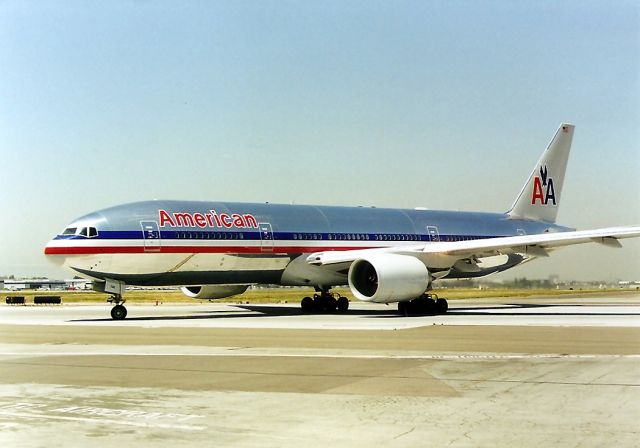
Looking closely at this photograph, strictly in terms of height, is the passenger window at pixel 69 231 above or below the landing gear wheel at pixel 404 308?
above

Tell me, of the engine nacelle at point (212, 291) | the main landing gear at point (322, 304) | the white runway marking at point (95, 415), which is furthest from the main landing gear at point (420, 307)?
the white runway marking at point (95, 415)

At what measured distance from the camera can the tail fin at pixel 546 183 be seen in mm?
44719

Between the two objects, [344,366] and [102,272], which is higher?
[102,272]

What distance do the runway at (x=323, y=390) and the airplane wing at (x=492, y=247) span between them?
1152cm

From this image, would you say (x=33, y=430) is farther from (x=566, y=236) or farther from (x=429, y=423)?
(x=566, y=236)

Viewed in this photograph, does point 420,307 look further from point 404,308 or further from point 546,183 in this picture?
point 546,183

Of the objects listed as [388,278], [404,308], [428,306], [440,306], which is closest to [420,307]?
[428,306]

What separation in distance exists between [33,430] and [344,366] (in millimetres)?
6678

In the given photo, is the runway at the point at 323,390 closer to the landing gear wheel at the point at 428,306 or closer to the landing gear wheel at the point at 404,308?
the landing gear wheel at the point at 404,308

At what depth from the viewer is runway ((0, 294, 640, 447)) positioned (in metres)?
8.13

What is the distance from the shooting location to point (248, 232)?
1329 inches

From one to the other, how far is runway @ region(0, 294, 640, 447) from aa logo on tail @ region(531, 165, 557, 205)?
24838mm

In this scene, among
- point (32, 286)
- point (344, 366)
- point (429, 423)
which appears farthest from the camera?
point (32, 286)

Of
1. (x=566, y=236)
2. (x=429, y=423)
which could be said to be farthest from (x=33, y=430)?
(x=566, y=236)
